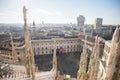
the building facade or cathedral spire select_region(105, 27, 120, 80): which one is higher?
cathedral spire select_region(105, 27, 120, 80)

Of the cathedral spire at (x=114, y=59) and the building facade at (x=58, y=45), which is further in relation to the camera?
the building facade at (x=58, y=45)

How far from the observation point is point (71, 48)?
5525 centimetres

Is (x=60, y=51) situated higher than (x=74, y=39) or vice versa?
(x=74, y=39)

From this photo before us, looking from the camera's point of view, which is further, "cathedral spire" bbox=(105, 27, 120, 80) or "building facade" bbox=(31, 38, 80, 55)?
"building facade" bbox=(31, 38, 80, 55)

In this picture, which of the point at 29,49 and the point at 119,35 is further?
the point at 29,49

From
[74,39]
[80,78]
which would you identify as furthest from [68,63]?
[80,78]

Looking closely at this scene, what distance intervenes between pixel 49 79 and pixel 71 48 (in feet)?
136

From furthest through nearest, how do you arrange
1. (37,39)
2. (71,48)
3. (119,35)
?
(71,48) < (37,39) < (119,35)

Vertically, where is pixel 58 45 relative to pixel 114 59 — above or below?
below

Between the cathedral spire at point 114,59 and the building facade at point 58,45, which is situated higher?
the cathedral spire at point 114,59

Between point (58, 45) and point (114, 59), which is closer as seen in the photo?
point (114, 59)

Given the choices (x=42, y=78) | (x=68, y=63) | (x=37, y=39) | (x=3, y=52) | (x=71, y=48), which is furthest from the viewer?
(x=71, y=48)

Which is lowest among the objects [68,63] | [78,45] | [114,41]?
[68,63]

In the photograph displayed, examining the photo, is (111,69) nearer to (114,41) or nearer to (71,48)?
(114,41)
